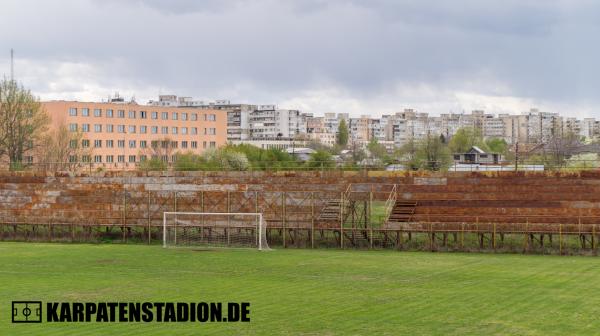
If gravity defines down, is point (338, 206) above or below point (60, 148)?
below

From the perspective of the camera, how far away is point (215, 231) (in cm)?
5200

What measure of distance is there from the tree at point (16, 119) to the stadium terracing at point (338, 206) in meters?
27.2

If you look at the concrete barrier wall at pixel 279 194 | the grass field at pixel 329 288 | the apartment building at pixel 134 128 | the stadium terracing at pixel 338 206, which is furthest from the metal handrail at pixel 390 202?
the apartment building at pixel 134 128

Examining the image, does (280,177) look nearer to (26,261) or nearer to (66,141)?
(26,261)

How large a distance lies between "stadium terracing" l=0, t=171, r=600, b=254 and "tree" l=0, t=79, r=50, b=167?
2718 centimetres

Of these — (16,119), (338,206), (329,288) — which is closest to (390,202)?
(338,206)

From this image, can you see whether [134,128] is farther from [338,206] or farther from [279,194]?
[338,206]

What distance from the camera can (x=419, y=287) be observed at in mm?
29875

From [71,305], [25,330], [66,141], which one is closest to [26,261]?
[71,305]

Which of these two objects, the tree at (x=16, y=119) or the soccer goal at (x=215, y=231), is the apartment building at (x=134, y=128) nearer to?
the tree at (x=16, y=119)

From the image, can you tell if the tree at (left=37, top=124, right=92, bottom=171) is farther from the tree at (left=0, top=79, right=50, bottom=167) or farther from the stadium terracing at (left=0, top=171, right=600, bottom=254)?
the stadium terracing at (left=0, top=171, right=600, bottom=254)

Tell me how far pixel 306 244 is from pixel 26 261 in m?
15.5

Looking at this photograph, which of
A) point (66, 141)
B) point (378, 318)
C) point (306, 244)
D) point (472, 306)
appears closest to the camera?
point (378, 318)

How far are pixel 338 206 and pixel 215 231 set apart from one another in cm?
716
